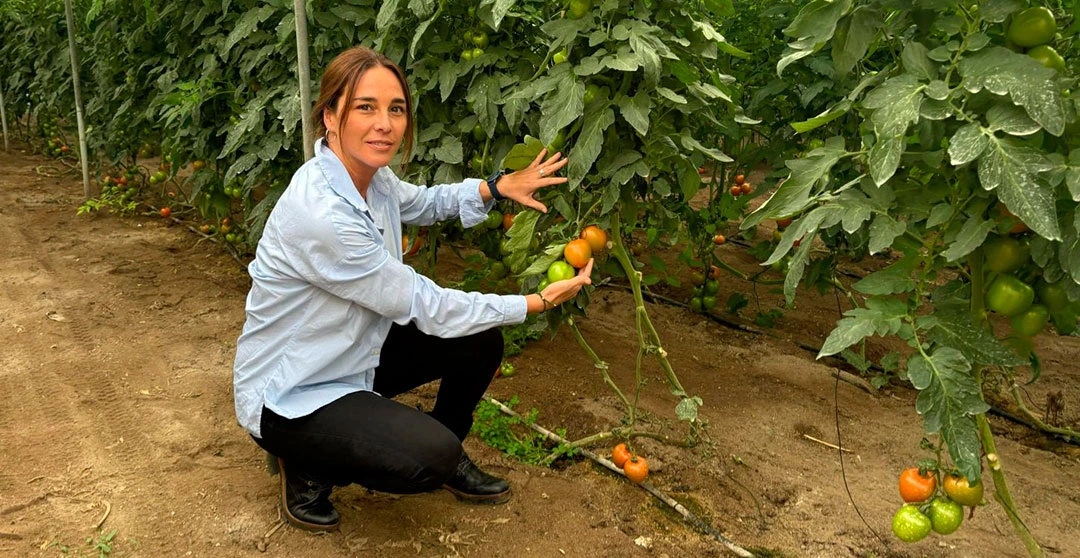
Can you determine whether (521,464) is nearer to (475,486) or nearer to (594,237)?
(475,486)

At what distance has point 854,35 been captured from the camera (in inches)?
57.1

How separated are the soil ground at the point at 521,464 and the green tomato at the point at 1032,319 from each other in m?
0.87

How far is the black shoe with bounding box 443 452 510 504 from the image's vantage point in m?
2.18

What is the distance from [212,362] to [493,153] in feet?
4.41

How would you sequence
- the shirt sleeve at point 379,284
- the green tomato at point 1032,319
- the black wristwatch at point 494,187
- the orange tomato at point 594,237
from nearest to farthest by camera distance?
the green tomato at point 1032,319, the shirt sleeve at point 379,284, the orange tomato at point 594,237, the black wristwatch at point 494,187

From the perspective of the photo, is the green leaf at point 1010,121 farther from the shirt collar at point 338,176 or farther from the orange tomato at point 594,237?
the shirt collar at point 338,176

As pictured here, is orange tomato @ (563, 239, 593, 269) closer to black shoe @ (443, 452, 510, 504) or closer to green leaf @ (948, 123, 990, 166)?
black shoe @ (443, 452, 510, 504)

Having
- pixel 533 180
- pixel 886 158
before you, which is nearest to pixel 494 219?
pixel 533 180

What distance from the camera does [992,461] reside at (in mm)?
1524

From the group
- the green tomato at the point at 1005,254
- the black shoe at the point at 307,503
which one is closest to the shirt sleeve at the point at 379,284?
the black shoe at the point at 307,503

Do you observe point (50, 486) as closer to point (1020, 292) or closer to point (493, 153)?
point (493, 153)

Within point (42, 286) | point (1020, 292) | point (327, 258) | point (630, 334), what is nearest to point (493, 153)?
point (327, 258)

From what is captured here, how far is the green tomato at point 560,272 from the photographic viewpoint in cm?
188

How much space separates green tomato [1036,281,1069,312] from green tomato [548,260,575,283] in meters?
0.94
